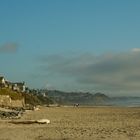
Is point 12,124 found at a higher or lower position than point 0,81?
lower

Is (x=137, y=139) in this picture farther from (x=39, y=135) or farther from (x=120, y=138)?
(x=39, y=135)

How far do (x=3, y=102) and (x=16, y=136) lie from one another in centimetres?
7156

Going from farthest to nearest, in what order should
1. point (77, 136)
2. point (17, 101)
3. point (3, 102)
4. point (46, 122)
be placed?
point (17, 101) < point (3, 102) < point (46, 122) < point (77, 136)

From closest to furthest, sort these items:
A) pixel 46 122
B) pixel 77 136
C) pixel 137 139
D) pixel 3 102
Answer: pixel 137 139
pixel 77 136
pixel 46 122
pixel 3 102

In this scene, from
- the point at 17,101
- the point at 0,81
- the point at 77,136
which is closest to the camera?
the point at 77,136

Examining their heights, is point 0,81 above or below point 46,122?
above

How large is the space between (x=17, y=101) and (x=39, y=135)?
310 feet

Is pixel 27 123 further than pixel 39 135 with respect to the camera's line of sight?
Yes

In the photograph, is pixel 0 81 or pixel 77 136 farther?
pixel 0 81

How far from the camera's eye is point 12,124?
3616 centimetres

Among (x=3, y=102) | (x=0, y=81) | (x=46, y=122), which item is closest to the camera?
(x=46, y=122)

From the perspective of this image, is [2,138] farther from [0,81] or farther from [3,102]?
[0,81]

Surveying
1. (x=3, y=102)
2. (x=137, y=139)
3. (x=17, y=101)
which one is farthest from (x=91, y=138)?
(x=17, y=101)

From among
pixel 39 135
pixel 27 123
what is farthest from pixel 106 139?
pixel 27 123
